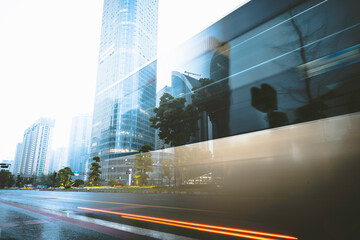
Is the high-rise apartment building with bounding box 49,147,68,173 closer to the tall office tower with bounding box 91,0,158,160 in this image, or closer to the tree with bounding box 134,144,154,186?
the tall office tower with bounding box 91,0,158,160

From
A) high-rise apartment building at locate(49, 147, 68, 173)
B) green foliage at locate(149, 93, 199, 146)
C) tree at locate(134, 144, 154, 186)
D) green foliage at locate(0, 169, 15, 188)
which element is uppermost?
high-rise apartment building at locate(49, 147, 68, 173)

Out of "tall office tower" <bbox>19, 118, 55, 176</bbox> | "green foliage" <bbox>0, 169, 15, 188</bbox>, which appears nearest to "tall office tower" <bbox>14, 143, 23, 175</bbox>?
"tall office tower" <bbox>19, 118, 55, 176</bbox>

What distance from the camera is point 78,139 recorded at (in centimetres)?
16025

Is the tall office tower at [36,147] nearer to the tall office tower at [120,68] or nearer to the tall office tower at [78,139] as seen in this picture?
the tall office tower at [78,139]

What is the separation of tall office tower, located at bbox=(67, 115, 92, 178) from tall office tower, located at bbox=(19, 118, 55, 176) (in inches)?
706

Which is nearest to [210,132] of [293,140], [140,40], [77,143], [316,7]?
[293,140]

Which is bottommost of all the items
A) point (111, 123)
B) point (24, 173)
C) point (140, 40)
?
point (24, 173)

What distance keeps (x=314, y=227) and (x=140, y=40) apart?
88194 millimetres

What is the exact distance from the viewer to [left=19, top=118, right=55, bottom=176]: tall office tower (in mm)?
148163

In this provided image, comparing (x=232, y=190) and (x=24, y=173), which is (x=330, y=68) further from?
(x=24, y=173)

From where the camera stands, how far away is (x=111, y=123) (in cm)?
7231

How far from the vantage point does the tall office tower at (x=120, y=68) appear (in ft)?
231

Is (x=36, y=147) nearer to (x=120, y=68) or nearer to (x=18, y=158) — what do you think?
(x=18, y=158)

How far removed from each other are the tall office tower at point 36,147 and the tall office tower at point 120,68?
93041 millimetres
